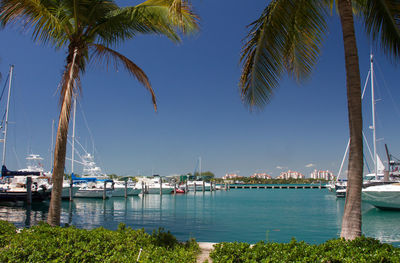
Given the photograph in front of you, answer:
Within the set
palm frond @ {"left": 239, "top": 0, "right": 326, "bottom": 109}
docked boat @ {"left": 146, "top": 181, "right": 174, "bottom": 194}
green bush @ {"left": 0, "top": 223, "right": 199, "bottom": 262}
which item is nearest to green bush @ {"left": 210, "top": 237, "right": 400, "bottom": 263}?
green bush @ {"left": 0, "top": 223, "right": 199, "bottom": 262}

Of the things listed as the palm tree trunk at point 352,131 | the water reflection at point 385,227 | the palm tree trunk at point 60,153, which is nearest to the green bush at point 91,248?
the palm tree trunk at point 60,153

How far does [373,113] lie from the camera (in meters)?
37.2

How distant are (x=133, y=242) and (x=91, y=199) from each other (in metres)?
48.6

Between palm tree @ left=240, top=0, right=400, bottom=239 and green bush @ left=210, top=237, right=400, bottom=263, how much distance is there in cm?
55

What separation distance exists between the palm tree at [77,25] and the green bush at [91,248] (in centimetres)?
218

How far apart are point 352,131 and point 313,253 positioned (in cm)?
257

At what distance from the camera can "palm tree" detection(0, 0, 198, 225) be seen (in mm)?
8594

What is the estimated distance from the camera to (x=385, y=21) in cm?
656

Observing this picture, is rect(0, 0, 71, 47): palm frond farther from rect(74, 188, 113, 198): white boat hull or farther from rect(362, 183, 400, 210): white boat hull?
rect(74, 188, 113, 198): white boat hull

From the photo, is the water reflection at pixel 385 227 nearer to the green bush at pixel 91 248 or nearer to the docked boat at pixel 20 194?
the green bush at pixel 91 248

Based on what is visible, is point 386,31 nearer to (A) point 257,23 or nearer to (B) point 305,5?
(B) point 305,5

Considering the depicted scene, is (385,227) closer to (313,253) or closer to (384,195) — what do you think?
(384,195)

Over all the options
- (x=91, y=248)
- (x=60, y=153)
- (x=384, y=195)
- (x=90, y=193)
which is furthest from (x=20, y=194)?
(x=384, y=195)

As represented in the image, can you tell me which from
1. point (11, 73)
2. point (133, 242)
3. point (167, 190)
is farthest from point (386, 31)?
point (167, 190)
